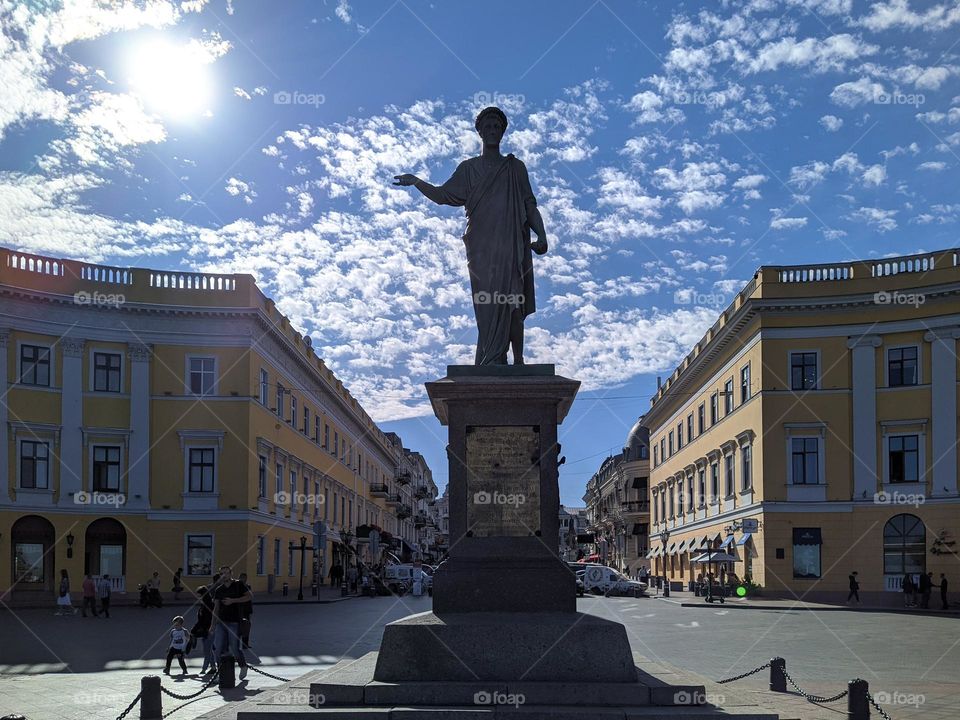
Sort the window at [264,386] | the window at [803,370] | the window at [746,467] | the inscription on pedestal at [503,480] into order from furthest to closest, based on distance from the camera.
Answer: the window at [264,386] < the window at [746,467] < the window at [803,370] < the inscription on pedestal at [503,480]

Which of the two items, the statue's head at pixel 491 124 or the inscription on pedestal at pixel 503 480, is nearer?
the inscription on pedestal at pixel 503 480

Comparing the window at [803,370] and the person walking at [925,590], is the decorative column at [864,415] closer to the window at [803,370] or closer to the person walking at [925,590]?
the window at [803,370]

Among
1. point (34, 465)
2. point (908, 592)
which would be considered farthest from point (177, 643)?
point (908, 592)

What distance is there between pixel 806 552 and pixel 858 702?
30.2 meters

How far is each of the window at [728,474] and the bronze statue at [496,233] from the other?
115 ft

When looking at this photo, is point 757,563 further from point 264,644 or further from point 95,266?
point 95,266

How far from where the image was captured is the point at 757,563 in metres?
38.5

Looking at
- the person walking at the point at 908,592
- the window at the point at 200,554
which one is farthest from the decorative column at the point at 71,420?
the person walking at the point at 908,592

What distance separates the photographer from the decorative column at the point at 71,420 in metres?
35.9

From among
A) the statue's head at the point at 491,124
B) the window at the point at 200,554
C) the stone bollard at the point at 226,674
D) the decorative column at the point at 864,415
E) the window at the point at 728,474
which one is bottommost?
the window at the point at 200,554

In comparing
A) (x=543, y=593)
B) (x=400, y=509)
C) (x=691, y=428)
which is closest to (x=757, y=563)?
(x=691, y=428)

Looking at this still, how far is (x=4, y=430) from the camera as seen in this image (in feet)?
113

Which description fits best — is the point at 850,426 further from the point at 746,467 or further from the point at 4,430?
the point at 4,430

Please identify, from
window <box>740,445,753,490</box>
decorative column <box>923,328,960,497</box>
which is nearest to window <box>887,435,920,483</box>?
decorative column <box>923,328,960,497</box>
